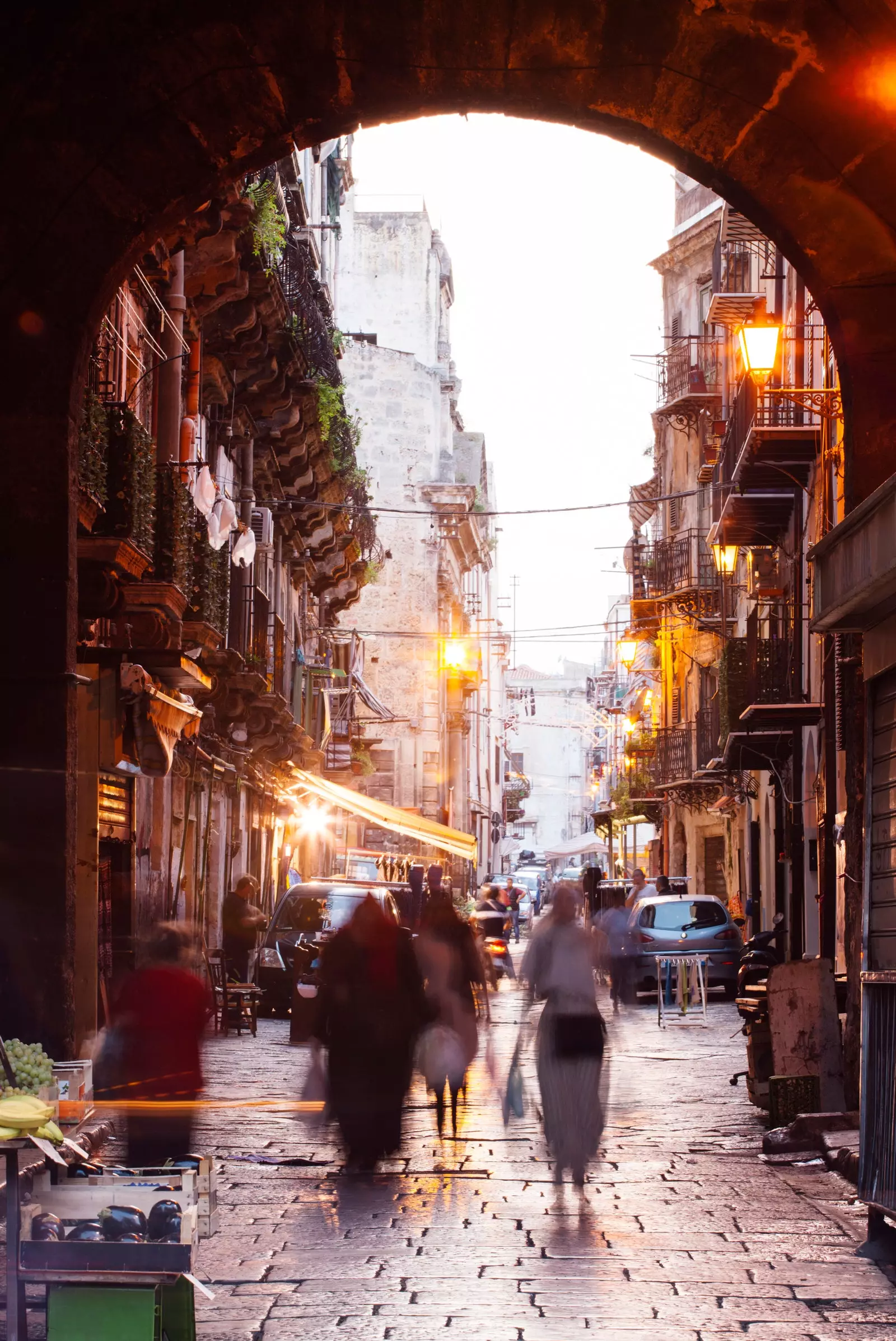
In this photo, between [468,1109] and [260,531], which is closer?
[468,1109]

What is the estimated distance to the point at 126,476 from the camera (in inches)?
560

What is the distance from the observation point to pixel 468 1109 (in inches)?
523

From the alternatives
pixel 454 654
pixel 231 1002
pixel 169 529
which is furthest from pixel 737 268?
pixel 454 654

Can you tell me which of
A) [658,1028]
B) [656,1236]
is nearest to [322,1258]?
[656,1236]

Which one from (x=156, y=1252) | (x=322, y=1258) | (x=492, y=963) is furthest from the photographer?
(x=492, y=963)

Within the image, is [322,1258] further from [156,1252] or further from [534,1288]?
[156,1252]

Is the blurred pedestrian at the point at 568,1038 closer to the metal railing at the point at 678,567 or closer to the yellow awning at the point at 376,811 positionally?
the yellow awning at the point at 376,811

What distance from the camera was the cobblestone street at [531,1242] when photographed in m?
6.19

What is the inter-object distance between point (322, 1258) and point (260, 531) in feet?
64.9

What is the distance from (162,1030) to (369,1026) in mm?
1837

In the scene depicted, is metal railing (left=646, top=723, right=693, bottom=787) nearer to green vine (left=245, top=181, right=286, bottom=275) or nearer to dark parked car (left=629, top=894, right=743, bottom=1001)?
dark parked car (left=629, top=894, right=743, bottom=1001)

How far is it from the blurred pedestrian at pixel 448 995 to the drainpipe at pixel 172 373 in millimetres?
7289

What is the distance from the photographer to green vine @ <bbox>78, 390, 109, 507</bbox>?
13.4 m

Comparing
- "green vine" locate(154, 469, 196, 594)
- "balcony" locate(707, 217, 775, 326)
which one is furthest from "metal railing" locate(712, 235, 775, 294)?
"green vine" locate(154, 469, 196, 594)
